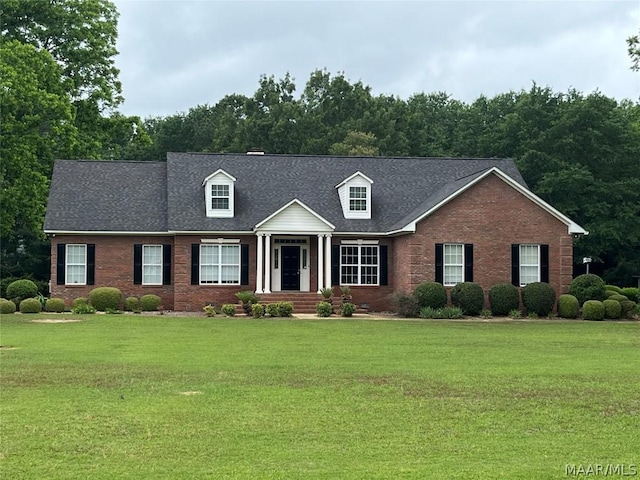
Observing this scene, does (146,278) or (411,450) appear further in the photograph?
(146,278)

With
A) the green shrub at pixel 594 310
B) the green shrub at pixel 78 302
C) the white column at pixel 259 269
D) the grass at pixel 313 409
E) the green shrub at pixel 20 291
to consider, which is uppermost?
the white column at pixel 259 269

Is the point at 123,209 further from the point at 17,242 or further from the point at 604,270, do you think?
the point at 604,270

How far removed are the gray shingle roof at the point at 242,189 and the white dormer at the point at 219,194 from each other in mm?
394

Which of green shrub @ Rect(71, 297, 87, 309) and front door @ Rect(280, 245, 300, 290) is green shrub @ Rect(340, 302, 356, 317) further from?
green shrub @ Rect(71, 297, 87, 309)

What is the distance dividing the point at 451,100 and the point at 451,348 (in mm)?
62364

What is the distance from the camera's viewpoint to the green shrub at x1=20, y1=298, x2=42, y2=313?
32250 millimetres

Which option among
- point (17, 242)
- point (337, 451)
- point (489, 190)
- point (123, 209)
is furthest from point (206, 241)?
point (337, 451)

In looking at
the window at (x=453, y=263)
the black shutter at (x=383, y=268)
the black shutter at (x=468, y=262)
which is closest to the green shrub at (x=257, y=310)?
the black shutter at (x=383, y=268)

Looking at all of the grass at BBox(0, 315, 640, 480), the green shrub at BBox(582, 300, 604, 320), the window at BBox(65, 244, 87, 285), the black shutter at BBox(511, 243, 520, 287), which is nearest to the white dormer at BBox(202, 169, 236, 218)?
the window at BBox(65, 244, 87, 285)

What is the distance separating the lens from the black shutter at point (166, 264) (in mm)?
35188

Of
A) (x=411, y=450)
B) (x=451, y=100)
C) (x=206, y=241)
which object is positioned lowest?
(x=411, y=450)

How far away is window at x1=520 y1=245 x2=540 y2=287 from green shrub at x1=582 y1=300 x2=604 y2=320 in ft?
9.26

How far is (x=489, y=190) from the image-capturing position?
3322 cm

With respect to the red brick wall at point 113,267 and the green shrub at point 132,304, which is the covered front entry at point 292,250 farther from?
the green shrub at point 132,304
